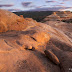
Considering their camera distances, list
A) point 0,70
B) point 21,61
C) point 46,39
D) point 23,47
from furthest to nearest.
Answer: point 46,39, point 23,47, point 21,61, point 0,70

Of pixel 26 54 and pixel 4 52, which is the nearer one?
pixel 4 52

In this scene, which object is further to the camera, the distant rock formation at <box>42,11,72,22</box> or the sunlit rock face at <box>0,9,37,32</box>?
the distant rock formation at <box>42,11,72,22</box>

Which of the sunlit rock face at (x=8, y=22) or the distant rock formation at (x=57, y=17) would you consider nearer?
the sunlit rock face at (x=8, y=22)

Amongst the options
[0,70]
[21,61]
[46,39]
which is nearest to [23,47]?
[21,61]

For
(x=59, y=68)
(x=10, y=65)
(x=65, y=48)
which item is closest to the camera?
(x=10, y=65)

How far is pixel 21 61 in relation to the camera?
2.19m

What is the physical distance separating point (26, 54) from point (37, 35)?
1.50 m

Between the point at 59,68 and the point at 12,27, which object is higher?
the point at 12,27

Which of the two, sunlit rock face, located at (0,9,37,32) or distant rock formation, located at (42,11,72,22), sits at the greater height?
sunlit rock face, located at (0,9,37,32)

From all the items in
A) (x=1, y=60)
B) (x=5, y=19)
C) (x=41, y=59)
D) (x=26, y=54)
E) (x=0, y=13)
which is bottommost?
(x=41, y=59)

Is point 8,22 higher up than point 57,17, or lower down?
higher up

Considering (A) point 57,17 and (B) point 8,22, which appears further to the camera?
(A) point 57,17

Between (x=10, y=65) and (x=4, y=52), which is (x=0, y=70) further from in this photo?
(x=4, y=52)

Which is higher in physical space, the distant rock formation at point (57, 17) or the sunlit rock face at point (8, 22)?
the sunlit rock face at point (8, 22)
